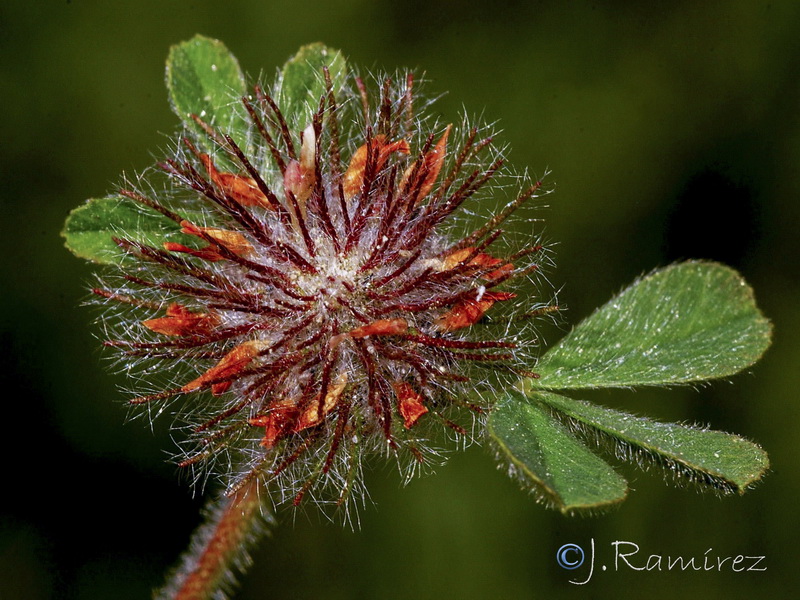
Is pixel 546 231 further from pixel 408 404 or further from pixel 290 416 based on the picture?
pixel 290 416

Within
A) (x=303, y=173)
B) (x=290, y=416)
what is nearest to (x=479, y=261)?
(x=303, y=173)

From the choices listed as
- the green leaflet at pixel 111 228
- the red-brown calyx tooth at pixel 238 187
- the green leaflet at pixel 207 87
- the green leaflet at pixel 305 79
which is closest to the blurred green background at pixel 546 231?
the green leaflet at pixel 305 79

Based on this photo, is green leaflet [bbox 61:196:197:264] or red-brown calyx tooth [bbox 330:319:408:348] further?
green leaflet [bbox 61:196:197:264]

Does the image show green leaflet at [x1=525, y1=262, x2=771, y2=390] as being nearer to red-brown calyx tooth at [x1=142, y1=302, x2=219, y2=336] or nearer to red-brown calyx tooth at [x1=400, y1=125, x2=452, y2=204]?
red-brown calyx tooth at [x1=400, y1=125, x2=452, y2=204]

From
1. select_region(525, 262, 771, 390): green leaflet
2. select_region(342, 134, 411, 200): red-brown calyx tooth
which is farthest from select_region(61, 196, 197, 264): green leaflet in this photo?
select_region(525, 262, 771, 390): green leaflet

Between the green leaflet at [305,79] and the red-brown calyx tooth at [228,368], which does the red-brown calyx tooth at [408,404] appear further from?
the green leaflet at [305,79]

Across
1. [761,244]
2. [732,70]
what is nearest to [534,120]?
[732,70]
